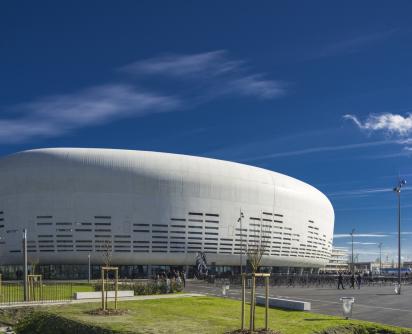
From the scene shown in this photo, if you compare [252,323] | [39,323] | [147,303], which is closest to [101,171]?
[147,303]

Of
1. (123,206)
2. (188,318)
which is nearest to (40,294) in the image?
(188,318)

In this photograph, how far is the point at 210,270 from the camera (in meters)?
85.7

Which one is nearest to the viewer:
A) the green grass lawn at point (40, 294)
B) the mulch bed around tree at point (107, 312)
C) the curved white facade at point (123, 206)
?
the mulch bed around tree at point (107, 312)

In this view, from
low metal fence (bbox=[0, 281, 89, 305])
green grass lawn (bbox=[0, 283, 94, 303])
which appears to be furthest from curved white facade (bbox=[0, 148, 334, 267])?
low metal fence (bbox=[0, 281, 89, 305])

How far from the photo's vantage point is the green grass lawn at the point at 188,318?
55.3 feet

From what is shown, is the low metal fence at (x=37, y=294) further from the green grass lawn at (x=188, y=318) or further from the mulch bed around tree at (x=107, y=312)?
the mulch bed around tree at (x=107, y=312)

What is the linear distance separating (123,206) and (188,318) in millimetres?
61589

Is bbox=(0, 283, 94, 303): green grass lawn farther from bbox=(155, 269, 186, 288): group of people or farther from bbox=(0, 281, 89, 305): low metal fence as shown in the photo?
bbox=(155, 269, 186, 288): group of people

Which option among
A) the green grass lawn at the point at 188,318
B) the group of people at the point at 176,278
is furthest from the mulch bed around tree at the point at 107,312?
the group of people at the point at 176,278

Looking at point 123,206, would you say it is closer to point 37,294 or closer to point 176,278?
point 176,278

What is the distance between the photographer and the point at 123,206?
262 ft

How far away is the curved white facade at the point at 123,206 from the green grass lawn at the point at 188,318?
54081mm

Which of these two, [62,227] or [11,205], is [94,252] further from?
[11,205]

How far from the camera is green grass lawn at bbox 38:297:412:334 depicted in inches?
664
